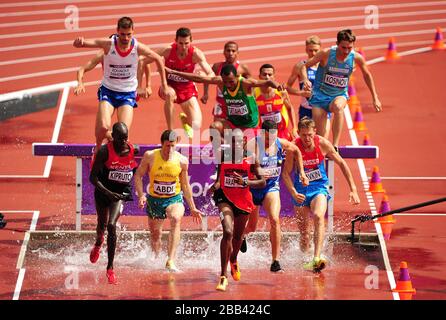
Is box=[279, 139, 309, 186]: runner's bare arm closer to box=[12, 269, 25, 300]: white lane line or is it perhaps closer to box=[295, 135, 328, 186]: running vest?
box=[295, 135, 328, 186]: running vest

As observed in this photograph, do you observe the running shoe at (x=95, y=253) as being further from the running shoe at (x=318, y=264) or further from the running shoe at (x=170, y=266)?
the running shoe at (x=318, y=264)

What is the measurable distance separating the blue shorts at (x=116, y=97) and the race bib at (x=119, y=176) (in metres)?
1.83

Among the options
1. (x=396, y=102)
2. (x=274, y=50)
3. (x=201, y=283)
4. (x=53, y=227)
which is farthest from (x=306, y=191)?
(x=274, y=50)

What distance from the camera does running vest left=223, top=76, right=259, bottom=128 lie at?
734 inches

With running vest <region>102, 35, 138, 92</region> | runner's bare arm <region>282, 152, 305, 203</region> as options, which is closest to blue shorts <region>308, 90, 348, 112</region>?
runner's bare arm <region>282, 152, 305, 203</region>

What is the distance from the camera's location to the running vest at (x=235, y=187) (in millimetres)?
17844

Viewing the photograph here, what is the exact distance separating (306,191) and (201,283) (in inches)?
73.5

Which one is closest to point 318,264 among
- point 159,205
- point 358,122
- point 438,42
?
point 159,205

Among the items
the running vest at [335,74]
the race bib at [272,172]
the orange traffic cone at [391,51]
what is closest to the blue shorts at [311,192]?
the race bib at [272,172]

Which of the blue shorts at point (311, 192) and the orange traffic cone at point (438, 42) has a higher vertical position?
the orange traffic cone at point (438, 42)

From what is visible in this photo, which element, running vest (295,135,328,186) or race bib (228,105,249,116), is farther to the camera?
running vest (295,135,328,186)

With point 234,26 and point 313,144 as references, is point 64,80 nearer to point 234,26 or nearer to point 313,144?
point 234,26

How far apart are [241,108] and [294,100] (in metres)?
8.71

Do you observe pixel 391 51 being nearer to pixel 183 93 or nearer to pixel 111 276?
pixel 183 93
